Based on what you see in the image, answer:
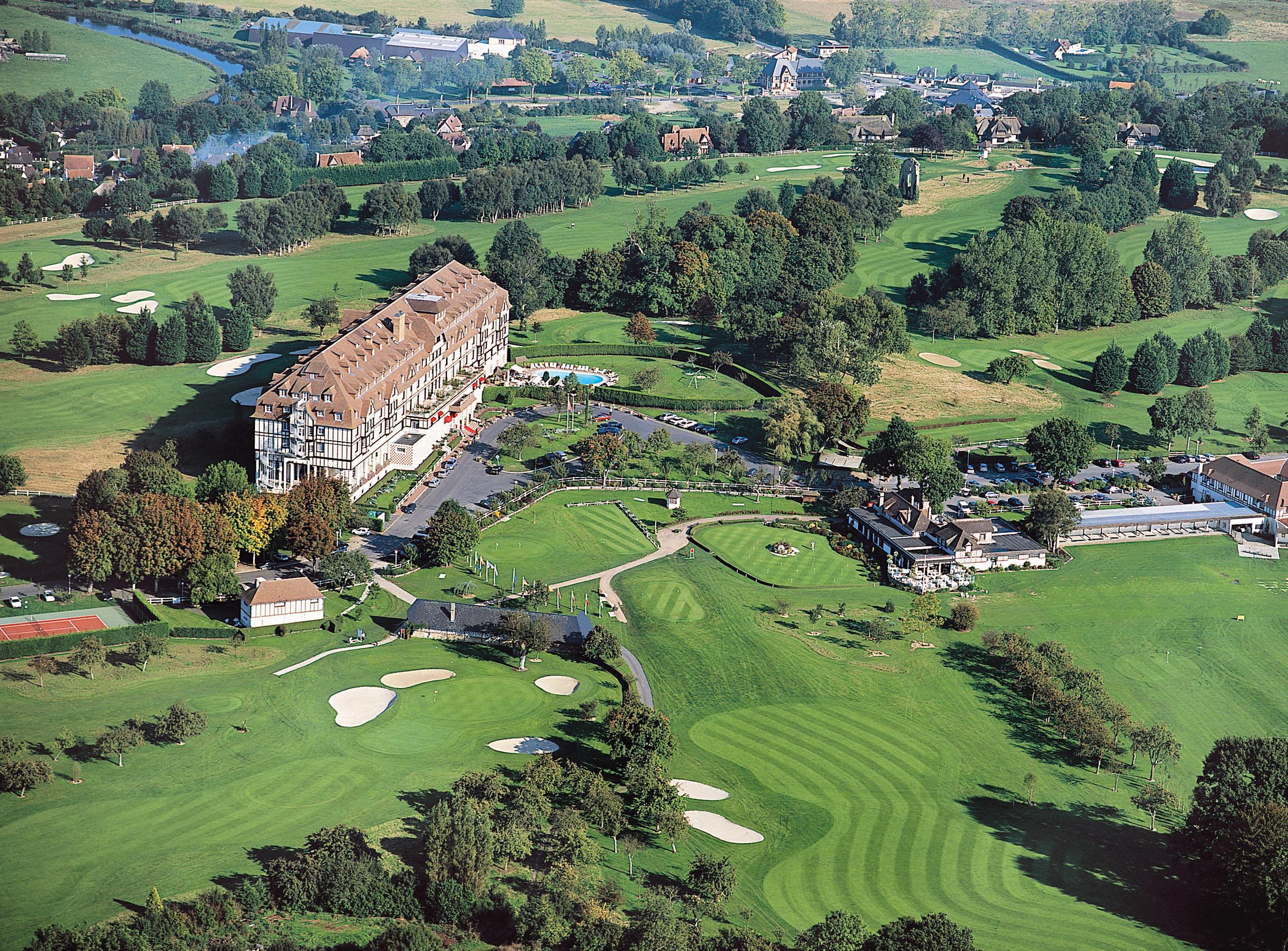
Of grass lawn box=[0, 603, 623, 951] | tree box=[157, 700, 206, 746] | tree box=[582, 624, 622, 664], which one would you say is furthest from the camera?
tree box=[582, 624, 622, 664]

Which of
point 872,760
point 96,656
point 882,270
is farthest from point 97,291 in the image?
point 872,760

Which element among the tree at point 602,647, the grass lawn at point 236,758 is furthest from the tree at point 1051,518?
the grass lawn at point 236,758

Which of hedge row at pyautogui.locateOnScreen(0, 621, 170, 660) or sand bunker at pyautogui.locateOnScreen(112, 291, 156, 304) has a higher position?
sand bunker at pyautogui.locateOnScreen(112, 291, 156, 304)

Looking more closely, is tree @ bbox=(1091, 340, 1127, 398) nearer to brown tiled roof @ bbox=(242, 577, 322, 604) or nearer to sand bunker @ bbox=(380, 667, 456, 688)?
sand bunker @ bbox=(380, 667, 456, 688)

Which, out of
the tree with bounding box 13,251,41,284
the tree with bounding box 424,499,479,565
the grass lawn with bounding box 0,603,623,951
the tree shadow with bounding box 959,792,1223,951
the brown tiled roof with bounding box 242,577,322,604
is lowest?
the tree shadow with bounding box 959,792,1223,951

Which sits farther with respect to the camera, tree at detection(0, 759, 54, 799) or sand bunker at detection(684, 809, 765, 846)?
sand bunker at detection(684, 809, 765, 846)

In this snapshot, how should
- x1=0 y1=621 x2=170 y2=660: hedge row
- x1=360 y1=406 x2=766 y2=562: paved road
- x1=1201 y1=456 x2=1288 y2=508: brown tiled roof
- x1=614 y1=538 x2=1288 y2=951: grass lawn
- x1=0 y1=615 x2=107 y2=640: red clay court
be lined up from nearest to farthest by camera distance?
x1=614 y1=538 x2=1288 y2=951: grass lawn < x1=0 y1=621 x2=170 y2=660: hedge row < x1=0 y1=615 x2=107 y2=640: red clay court < x1=360 y1=406 x2=766 y2=562: paved road < x1=1201 y1=456 x2=1288 y2=508: brown tiled roof

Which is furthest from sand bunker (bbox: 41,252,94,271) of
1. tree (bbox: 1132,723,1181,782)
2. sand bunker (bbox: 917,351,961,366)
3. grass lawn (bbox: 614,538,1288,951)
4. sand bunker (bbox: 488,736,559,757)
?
tree (bbox: 1132,723,1181,782)

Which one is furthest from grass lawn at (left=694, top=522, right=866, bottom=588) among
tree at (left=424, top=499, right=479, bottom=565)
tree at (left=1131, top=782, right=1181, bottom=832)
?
tree at (left=1131, top=782, right=1181, bottom=832)

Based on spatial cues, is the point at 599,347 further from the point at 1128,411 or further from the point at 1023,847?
the point at 1023,847
